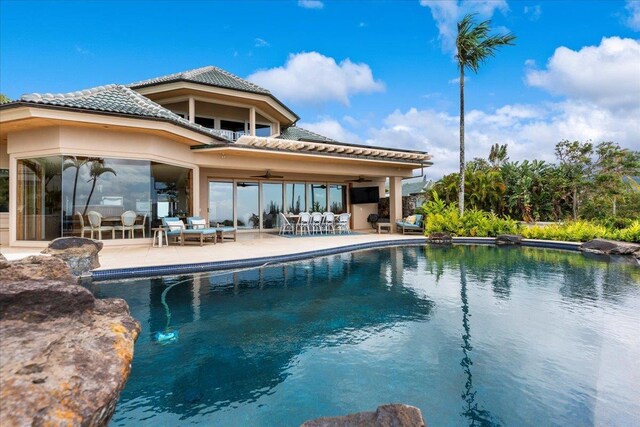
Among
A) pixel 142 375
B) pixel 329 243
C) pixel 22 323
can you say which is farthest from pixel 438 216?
pixel 22 323

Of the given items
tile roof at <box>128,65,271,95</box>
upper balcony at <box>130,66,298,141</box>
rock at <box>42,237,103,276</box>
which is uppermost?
tile roof at <box>128,65,271,95</box>

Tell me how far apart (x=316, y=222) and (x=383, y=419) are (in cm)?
1367

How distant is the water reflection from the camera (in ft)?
10.3

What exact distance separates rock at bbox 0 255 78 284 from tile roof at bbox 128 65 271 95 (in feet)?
46.8

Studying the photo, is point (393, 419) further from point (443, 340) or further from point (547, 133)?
point (547, 133)

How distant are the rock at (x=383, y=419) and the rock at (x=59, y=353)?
3.82ft

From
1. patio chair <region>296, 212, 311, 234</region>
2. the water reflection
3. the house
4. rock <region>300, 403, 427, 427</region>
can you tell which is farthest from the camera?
patio chair <region>296, 212, 311, 234</region>

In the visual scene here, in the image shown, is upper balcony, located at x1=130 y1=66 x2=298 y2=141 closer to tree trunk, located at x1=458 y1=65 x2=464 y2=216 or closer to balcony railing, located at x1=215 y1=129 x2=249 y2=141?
balcony railing, located at x1=215 y1=129 x2=249 y2=141

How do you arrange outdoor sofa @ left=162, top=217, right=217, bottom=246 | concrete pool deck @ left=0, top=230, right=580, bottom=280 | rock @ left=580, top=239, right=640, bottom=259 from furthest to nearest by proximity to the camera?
outdoor sofa @ left=162, top=217, right=217, bottom=246 → rock @ left=580, top=239, right=640, bottom=259 → concrete pool deck @ left=0, top=230, right=580, bottom=280

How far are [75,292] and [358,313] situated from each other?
12.4ft

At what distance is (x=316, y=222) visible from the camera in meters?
15.6

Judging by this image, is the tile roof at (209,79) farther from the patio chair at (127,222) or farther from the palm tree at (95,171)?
the patio chair at (127,222)

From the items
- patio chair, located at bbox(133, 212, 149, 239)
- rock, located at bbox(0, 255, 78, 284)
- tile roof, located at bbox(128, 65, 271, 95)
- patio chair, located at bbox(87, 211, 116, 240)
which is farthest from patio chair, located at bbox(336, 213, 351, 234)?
rock, located at bbox(0, 255, 78, 284)

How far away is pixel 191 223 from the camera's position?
11945mm
